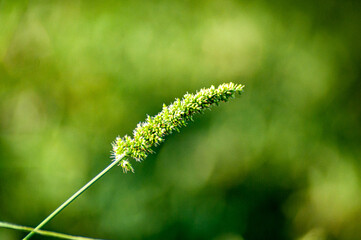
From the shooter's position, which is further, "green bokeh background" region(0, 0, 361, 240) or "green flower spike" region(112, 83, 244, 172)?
"green bokeh background" region(0, 0, 361, 240)

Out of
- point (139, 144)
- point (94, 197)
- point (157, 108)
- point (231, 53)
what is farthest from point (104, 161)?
point (139, 144)

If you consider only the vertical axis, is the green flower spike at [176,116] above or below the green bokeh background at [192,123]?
below

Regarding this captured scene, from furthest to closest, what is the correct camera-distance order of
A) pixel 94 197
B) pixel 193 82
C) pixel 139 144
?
pixel 193 82 < pixel 94 197 < pixel 139 144

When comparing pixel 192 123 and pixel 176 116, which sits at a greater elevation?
pixel 192 123

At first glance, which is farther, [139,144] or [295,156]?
[295,156]

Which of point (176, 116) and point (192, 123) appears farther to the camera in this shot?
point (192, 123)

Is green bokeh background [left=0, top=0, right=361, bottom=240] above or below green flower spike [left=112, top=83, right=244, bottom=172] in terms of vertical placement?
above

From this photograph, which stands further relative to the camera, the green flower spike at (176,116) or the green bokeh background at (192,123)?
the green bokeh background at (192,123)

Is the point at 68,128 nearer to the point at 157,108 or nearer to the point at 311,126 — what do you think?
the point at 157,108
